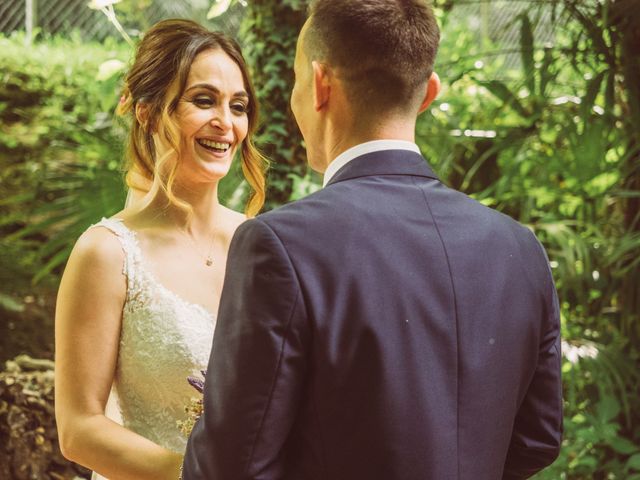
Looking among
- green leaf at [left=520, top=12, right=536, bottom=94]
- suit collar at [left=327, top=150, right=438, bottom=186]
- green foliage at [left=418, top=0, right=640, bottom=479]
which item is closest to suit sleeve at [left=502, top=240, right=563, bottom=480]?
suit collar at [left=327, top=150, right=438, bottom=186]

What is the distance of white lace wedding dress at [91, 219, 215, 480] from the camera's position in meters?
Result: 2.22

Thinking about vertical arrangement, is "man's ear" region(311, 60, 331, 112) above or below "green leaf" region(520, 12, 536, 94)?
below

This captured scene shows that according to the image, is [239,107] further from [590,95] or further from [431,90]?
[590,95]

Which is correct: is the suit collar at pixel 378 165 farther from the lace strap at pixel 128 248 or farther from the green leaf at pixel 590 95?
the green leaf at pixel 590 95

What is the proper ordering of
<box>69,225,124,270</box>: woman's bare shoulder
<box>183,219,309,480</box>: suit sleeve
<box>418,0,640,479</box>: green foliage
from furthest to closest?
<box>418,0,640,479</box>: green foliage
<box>69,225,124,270</box>: woman's bare shoulder
<box>183,219,309,480</box>: suit sleeve

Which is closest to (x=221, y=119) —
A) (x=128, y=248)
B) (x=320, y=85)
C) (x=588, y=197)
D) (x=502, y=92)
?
(x=128, y=248)

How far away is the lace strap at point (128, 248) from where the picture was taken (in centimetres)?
224

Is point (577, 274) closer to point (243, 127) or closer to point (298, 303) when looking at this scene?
point (243, 127)

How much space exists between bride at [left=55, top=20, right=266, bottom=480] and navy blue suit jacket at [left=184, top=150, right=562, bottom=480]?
709 millimetres

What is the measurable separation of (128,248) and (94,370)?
340mm

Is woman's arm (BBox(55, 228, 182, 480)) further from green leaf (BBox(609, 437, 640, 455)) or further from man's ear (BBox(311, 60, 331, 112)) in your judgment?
green leaf (BBox(609, 437, 640, 455))

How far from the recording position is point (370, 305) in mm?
1361

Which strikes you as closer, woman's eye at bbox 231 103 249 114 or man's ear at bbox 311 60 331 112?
man's ear at bbox 311 60 331 112

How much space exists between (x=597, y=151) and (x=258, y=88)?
154cm
